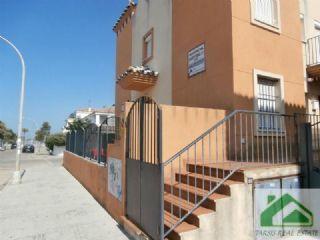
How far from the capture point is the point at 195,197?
196 inches

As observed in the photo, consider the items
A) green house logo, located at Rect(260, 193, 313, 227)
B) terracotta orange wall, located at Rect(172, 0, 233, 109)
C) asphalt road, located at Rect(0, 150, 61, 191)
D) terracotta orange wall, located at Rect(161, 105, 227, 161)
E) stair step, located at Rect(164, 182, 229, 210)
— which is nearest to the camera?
stair step, located at Rect(164, 182, 229, 210)

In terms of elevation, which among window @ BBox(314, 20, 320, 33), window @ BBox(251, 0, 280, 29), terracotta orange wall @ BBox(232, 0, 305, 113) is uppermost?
window @ BBox(314, 20, 320, 33)

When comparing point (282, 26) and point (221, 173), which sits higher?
point (282, 26)

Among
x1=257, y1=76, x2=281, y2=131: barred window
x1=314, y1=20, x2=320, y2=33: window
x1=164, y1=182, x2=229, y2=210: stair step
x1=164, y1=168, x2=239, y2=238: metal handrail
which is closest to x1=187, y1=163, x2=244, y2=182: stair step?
x1=164, y1=168, x2=239, y2=238: metal handrail

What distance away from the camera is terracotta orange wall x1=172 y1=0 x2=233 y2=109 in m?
7.73

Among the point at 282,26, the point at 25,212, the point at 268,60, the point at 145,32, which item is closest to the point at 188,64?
the point at 268,60

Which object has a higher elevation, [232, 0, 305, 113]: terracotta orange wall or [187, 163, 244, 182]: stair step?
[232, 0, 305, 113]: terracotta orange wall

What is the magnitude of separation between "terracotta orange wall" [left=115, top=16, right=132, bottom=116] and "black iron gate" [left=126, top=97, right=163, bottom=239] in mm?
8675

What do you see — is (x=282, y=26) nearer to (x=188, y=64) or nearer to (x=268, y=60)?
(x=268, y=60)

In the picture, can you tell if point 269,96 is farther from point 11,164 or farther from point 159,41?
point 11,164

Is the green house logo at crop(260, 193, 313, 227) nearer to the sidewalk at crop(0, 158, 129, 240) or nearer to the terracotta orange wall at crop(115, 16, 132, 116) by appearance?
the sidewalk at crop(0, 158, 129, 240)

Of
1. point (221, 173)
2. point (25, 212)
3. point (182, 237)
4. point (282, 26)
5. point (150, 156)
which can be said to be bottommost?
point (25, 212)

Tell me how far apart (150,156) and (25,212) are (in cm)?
487

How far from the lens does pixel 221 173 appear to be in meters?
5.38
